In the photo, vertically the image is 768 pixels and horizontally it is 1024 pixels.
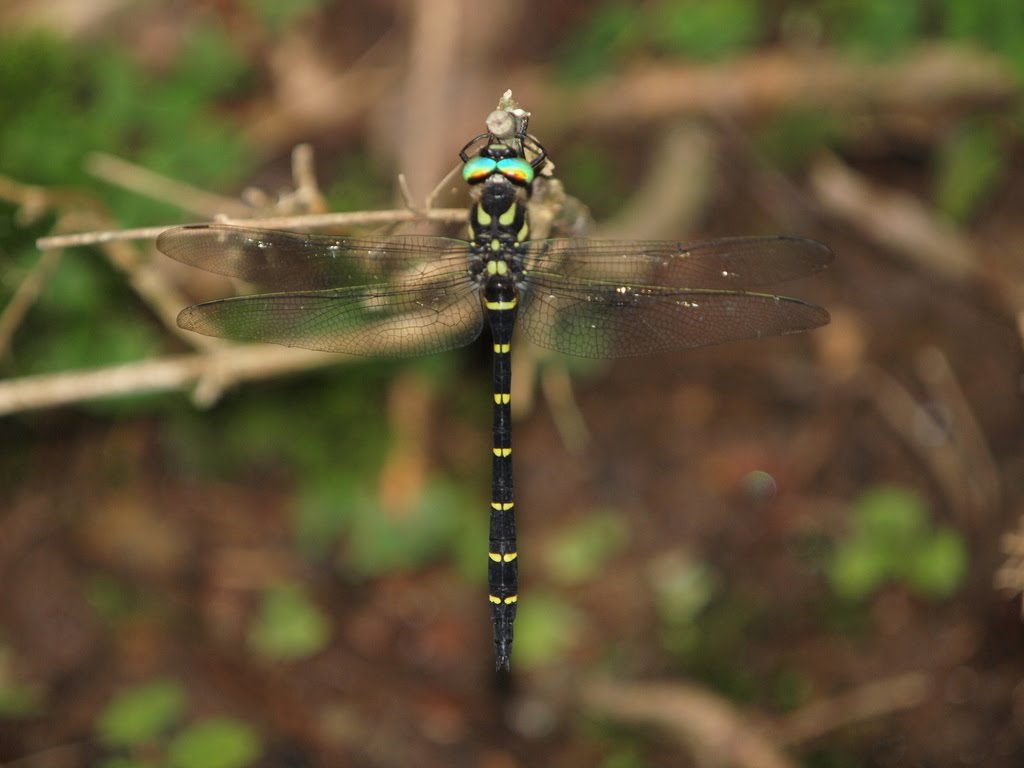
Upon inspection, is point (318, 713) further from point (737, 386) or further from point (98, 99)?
point (98, 99)

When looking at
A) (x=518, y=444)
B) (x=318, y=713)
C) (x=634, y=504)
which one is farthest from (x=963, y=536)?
(x=318, y=713)

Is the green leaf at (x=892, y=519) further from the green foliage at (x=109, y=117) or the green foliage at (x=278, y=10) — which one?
the green foliage at (x=278, y=10)

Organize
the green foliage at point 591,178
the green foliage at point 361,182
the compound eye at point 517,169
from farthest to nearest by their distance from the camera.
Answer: the green foliage at point 591,178 → the green foliage at point 361,182 → the compound eye at point 517,169

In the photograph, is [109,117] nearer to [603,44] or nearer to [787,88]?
[603,44]

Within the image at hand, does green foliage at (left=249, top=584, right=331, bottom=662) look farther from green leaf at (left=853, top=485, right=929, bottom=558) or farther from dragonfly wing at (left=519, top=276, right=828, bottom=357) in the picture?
green leaf at (left=853, top=485, right=929, bottom=558)

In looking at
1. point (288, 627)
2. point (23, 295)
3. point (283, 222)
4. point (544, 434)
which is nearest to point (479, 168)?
point (283, 222)

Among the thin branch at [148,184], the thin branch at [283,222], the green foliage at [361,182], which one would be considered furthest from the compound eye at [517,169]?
the green foliage at [361,182]
